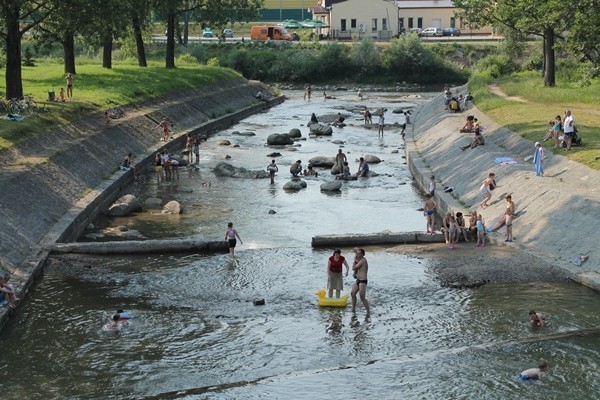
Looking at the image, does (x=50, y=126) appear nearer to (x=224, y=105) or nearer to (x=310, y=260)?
(x=310, y=260)

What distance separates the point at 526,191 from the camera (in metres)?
36.7

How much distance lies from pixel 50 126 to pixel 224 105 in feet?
106

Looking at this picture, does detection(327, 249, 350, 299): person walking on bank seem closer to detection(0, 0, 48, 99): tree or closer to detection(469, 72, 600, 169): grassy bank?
detection(469, 72, 600, 169): grassy bank

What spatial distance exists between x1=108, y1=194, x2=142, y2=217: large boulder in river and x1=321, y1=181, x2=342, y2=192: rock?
9.51m

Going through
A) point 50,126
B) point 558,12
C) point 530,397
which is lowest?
point 530,397

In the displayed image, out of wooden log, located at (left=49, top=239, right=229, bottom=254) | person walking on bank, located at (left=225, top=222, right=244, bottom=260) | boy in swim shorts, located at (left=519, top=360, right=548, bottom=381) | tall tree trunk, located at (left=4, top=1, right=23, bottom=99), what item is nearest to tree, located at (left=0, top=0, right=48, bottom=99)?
tall tree trunk, located at (left=4, top=1, right=23, bottom=99)

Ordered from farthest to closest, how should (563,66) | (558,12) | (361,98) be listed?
(361,98)
(563,66)
(558,12)

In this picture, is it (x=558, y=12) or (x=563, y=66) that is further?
(x=563, y=66)

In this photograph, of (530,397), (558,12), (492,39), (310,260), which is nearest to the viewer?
(530,397)

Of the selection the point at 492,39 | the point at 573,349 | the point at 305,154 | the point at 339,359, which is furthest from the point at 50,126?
the point at 492,39

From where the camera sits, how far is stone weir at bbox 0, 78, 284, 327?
31750 mm

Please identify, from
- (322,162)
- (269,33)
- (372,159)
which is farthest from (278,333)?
(269,33)

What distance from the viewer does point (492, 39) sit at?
398 ft

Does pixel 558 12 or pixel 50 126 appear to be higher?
pixel 558 12
